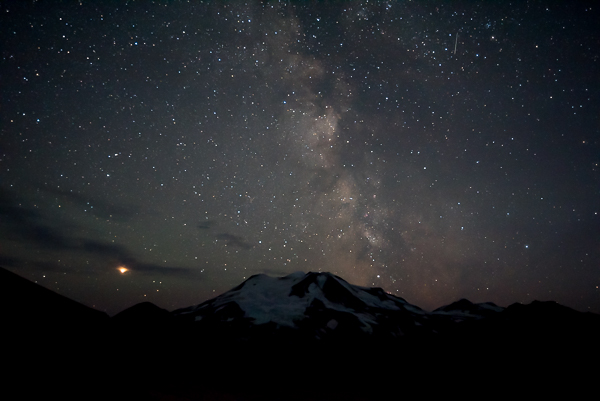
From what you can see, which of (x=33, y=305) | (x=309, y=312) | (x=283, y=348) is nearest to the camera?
(x=33, y=305)

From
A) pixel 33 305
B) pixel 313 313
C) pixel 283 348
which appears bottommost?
pixel 283 348

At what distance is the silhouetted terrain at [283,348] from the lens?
3.30 meters

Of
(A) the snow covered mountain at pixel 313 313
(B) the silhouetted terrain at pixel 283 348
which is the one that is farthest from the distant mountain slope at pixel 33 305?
(A) the snow covered mountain at pixel 313 313

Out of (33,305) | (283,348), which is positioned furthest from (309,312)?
(33,305)

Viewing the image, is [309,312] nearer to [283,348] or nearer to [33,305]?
[283,348]

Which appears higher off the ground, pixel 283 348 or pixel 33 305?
pixel 33 305

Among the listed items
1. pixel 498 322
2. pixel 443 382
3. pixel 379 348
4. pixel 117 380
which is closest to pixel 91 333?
pixel 117 380

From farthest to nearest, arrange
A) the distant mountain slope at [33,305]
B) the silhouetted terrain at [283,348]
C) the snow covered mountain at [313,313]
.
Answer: the snow covered mountain at [313,313] → the silhouetted terrain at [283,348] → the distant mountain slope at [33,305]

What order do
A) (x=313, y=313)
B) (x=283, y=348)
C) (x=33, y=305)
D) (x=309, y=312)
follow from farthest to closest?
(x=309, y=312), (x=313, y=313), (x=283, y=348), (x=33, y=305)

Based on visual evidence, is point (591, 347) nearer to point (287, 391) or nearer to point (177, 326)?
point (287, 391)

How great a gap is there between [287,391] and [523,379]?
63.9 ft

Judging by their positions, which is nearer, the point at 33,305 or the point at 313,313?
the point at 33,305

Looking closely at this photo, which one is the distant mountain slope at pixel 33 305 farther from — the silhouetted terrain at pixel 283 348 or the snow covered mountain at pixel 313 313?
the snow covered mountain at pixel 313 313

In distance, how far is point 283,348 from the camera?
95.5ft
